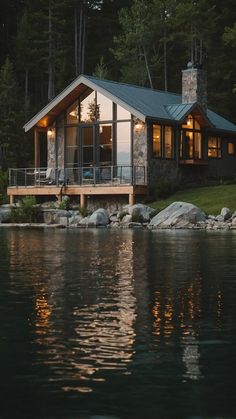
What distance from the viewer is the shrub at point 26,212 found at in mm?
32312

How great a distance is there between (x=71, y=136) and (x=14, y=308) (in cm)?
2868

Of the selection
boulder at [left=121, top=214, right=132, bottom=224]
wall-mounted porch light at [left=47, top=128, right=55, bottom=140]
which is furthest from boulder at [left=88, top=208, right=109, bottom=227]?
wall-mounted porch light at [left=47, top=128, right=55, bottom=140]

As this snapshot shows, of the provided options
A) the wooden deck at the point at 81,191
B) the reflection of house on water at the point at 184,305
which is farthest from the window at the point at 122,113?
the reflection of house on water at the point at 184,305

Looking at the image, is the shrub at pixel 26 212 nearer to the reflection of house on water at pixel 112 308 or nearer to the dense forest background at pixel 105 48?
the dense forest background at pixel 105 48

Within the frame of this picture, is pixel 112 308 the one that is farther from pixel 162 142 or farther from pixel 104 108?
pixel 104 108

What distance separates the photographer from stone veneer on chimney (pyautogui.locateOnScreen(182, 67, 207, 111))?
121 ft

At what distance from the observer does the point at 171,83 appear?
5850cm

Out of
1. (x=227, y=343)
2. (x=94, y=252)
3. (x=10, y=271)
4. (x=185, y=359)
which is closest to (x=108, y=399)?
(x=185, y=359)

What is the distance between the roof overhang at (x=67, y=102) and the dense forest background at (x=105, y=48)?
7.77 meters

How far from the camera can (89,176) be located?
34812 millimetres

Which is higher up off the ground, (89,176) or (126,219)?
(89,176)

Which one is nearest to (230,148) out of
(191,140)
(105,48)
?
(191,140)

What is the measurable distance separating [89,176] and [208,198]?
6350 mm

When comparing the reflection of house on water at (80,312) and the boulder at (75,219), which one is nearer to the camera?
the reflection of house on water at (80,312)
